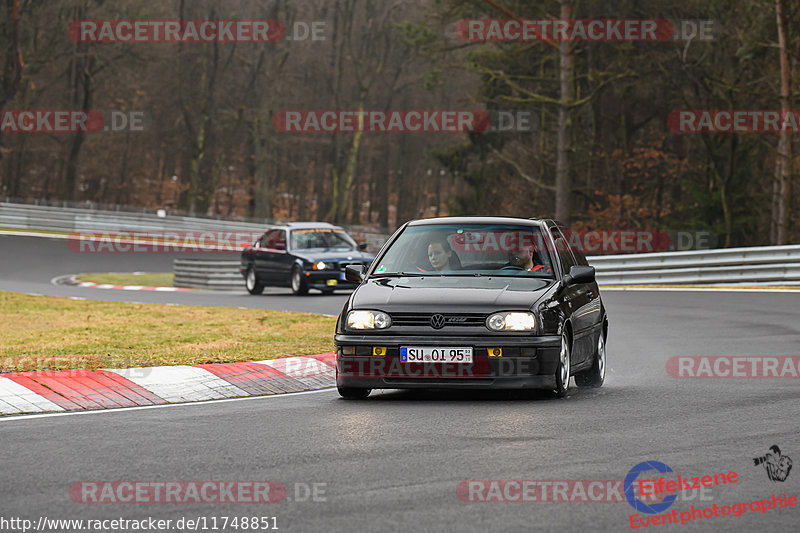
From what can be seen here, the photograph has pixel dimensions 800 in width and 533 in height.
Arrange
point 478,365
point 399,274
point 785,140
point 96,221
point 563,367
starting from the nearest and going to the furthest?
point 478,365
point 563,367
point 399,274
point 785,140
point 96,221

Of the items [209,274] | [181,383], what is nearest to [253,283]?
[209,274]

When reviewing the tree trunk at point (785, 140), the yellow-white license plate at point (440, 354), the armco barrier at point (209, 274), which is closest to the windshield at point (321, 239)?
the armco barrier at point (209, 274)

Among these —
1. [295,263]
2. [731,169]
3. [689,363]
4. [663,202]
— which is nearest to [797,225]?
[731,169]

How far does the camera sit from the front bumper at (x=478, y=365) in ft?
31.6

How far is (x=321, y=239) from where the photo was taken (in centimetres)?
2816

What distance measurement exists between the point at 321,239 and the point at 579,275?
58.1ft

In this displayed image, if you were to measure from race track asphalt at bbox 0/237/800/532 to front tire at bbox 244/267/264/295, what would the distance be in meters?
17.3

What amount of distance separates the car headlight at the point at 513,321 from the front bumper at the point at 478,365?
0.09 m

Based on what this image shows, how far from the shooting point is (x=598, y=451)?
293 inches

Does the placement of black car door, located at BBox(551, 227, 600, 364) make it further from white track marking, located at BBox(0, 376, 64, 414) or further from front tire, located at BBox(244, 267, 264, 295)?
front tire, located at BBox(244, 267, 264, 295)

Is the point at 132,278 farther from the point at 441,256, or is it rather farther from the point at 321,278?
the point at 441,256

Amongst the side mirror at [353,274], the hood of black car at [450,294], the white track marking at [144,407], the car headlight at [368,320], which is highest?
the side mirror at [353,274]

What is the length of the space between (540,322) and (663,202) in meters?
44.3

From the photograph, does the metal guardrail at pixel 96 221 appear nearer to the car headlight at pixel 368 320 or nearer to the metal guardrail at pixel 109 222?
the metal guardrail at pixel 109 222
